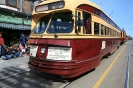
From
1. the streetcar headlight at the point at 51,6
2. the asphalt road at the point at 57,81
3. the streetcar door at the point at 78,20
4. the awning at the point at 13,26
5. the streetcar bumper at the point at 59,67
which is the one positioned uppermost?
the streetcar headlight at the point at 51,6

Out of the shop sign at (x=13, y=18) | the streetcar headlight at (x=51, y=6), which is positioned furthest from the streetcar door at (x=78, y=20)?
the shop sign at (x=13, y=18)

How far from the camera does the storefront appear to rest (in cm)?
1320

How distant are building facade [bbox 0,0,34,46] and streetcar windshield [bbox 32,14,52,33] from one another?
20.8 feet

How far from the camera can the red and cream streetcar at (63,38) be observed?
5.88m

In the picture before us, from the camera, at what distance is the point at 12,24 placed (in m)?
13.9

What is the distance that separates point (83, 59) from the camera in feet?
21.7

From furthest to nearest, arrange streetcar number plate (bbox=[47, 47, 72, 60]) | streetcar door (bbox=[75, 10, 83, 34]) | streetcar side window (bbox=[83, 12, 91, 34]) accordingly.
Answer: streetcar side window (bbox=[83, 12, 91, 34]) → streetcar door (bbox=[75, 10, 83, 34]) → streetcar number plate (bbox=[47, 47, 72, 60])

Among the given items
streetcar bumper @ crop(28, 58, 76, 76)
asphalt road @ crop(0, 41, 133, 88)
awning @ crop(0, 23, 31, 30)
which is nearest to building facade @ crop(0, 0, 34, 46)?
awning @ crop(0, 23, 31, 30)

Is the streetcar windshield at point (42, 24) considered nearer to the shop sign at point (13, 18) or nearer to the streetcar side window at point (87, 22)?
the streetcar side window at point (87, 22)

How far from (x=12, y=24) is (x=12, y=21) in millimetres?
446

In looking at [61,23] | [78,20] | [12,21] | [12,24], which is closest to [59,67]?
[61,23]

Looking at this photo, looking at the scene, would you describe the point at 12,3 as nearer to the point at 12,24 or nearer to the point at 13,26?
the point at 12,24

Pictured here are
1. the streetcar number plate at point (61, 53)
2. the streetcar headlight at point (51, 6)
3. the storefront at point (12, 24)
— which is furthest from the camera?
the storefront at point (12, 24)

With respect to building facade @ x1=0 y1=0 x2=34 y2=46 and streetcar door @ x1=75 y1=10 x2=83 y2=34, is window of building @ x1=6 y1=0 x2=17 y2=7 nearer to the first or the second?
building facade @ x1=0 y1=0 x2=34 y2=46
